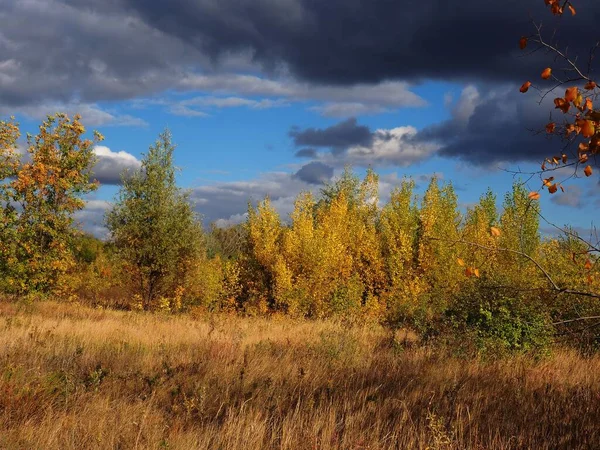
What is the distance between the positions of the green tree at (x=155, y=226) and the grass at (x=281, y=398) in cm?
1634

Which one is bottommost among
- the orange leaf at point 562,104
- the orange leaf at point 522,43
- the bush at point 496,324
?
the bush at point 496,324

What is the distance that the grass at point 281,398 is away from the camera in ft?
17.1

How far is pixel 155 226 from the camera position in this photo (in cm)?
2717

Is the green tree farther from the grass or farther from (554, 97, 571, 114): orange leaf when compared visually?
(554, 97, 571, 114): orange leaf

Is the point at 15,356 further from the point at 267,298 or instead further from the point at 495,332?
the point at 267,298

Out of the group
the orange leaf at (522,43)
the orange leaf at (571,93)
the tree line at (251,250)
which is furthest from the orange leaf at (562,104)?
the tree line at (251,250)

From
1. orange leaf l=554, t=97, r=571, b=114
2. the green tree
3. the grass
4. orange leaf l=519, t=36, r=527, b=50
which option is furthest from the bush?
the green tree

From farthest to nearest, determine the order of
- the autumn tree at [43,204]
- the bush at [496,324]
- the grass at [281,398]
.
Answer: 1. the autumn tree at [43,204]
2. the bush at [496,324]
3. the grass at [281,398]

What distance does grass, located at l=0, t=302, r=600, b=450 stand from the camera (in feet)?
17.1

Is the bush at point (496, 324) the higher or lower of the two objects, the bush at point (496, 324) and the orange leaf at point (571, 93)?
the lower

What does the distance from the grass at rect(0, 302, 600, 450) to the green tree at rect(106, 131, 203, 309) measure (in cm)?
1634

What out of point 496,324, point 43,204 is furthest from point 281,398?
point 43,204

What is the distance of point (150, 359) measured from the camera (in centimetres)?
917

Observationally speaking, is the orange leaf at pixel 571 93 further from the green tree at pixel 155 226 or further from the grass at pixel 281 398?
the green tree at pixel 155 226
